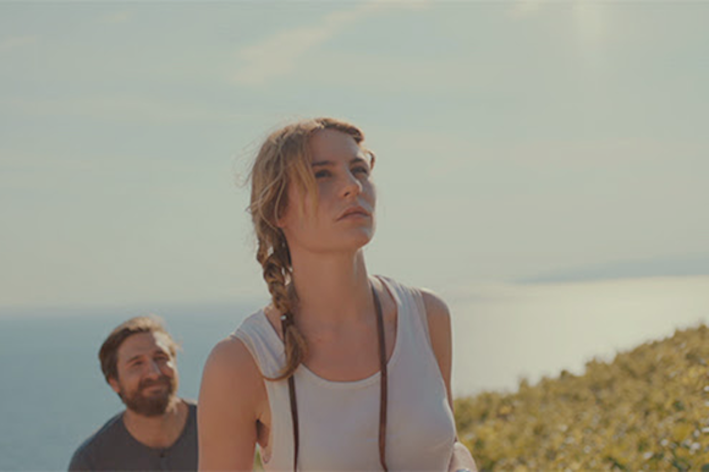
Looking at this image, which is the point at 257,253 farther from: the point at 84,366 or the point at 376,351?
the point at 84,366

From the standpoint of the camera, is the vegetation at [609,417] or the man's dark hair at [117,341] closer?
the vegetation at [609,417]

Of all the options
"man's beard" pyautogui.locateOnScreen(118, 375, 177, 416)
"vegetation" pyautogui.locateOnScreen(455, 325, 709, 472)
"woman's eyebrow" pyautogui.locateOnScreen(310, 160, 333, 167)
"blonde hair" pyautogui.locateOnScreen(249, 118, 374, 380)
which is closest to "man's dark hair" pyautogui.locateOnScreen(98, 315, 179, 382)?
"man's beard" pyautogui.locateOnScreen(118, 375, 177, 416)

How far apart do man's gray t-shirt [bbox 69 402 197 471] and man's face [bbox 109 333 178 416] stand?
0.23 meters

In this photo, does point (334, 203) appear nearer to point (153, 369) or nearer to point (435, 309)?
point (435, 309)

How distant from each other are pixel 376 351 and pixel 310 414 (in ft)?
1.20

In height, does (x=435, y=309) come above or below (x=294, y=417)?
above

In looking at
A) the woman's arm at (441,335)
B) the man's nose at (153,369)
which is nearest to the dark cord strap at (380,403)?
the woman's arm at (441,335)

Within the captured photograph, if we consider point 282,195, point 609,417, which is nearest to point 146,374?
point 282,195

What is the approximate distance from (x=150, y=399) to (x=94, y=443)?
49 cm

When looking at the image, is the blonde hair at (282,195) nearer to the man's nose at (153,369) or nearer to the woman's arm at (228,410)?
the woman's arm at (228,410)

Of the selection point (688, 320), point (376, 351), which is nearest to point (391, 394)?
point (376, 351)

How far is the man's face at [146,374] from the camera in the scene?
591 cm

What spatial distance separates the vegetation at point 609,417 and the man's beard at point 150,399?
9.78 feet

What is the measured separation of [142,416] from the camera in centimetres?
590
